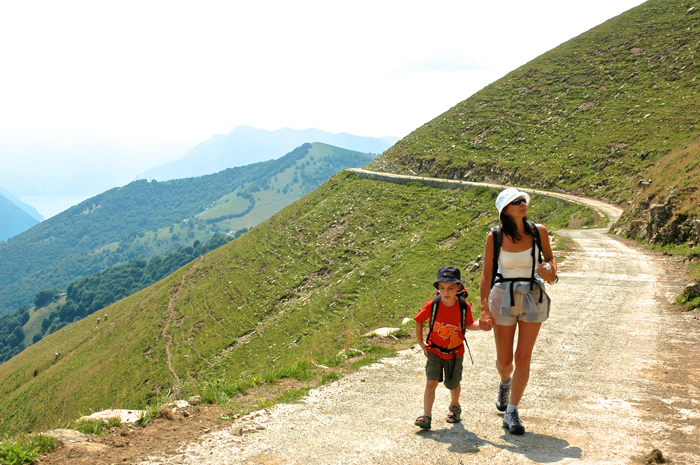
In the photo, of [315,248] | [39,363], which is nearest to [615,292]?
[315,248]

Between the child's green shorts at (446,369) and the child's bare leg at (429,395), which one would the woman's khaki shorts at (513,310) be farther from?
the child's bare leg at (429,395)

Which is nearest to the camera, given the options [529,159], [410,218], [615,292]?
[615,292]

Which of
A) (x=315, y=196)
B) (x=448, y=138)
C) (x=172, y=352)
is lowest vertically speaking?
(x=172, y=352)

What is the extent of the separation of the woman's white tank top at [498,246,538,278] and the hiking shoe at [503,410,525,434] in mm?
1753

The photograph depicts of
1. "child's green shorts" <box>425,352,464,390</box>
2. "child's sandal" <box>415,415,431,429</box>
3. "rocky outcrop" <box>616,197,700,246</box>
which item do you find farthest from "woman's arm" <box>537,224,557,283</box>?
"rocky outcrop" <box>616,197,700,246</box>

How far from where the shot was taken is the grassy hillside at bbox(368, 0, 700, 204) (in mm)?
43375

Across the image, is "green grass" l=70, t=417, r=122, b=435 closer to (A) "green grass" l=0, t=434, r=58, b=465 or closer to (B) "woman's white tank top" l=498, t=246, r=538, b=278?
(A) "green grass" l=0, t=434, r=58, b=465

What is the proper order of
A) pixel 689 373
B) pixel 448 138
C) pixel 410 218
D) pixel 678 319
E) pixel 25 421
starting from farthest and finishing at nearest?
pixel 448 138, pixel 25 421, pixel 410 218, pixel 678 319, pixel 689 373

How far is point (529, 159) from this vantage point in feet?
169

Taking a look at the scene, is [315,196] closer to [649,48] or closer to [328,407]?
[649,48]

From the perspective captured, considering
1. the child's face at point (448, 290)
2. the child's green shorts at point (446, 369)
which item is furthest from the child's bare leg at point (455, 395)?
the child's face at point (448, 290)

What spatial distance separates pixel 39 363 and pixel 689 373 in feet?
281

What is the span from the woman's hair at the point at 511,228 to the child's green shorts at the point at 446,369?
1.71m

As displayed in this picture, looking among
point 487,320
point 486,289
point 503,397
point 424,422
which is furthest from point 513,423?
point 486,289
